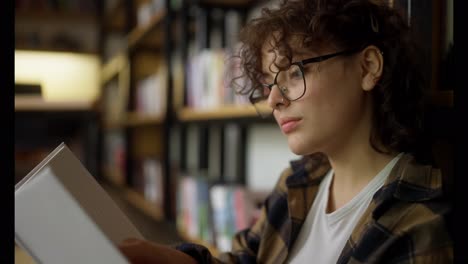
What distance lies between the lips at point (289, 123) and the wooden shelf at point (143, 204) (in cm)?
178

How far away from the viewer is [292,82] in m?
0.75

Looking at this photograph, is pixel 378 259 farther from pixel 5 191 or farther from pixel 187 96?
pixel 187 96

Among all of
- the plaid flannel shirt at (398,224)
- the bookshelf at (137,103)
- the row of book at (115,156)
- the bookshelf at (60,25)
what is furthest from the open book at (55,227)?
the bookshelf at (60,25)

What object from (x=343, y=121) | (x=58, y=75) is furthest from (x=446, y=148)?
(x=58, y=75)

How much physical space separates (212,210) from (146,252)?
108cm

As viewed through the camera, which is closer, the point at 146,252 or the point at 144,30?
the point at 146,252

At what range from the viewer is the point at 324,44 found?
0.74 metres

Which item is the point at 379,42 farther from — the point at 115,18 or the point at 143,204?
the point at 115,18

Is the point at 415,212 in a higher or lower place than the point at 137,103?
lower

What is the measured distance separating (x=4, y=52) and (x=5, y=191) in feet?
0.40

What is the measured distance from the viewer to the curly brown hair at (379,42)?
2.40ft

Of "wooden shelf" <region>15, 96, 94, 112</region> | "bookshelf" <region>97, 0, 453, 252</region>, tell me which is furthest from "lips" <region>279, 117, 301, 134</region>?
"wooden shelf" <region>15, 96, 94, 112</region>

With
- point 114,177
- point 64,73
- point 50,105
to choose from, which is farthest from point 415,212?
point 64,73

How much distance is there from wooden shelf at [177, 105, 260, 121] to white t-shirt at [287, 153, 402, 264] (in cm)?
55
